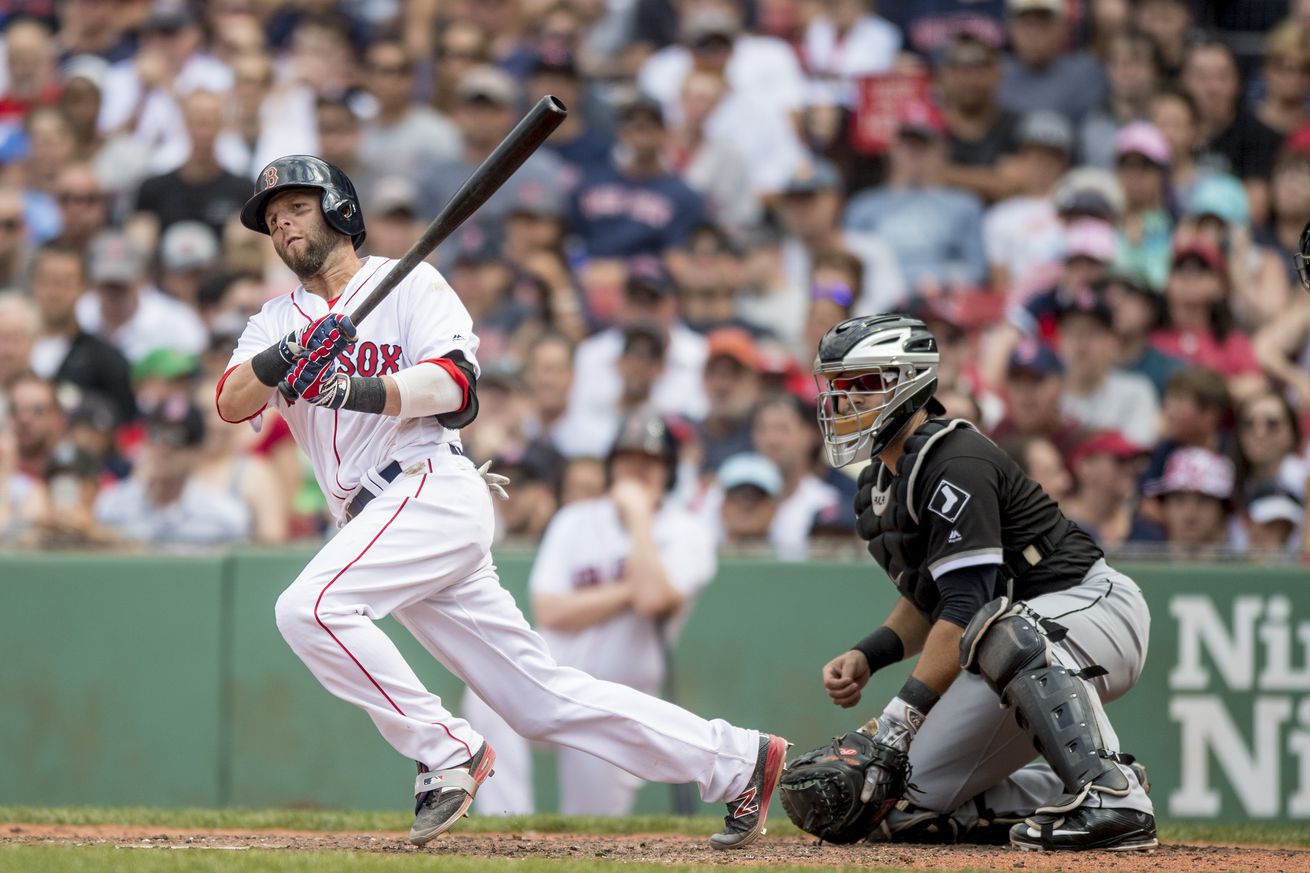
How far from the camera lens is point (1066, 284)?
930cm

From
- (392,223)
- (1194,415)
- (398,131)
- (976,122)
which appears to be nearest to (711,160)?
(976,122)

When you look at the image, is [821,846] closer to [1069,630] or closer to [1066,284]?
[1069,630]

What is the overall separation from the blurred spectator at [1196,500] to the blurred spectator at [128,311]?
16.9 ft

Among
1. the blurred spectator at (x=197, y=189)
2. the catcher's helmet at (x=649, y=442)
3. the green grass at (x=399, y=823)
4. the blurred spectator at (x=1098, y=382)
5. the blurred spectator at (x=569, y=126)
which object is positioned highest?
the blurred spectator at (x=569, y=126)

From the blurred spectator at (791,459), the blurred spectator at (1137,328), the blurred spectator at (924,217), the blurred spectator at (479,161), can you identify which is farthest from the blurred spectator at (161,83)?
the blurred spectator at (1137,328)

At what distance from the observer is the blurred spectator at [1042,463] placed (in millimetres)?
7742

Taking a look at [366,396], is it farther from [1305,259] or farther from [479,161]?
[479,161]

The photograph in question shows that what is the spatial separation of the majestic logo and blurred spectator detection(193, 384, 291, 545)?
4054 mm

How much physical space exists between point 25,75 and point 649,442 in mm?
5995

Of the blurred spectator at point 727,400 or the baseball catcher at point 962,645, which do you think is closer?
the baseball catcher at point 962,645

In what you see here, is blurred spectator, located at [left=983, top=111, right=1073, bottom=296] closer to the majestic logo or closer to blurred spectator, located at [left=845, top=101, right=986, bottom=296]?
blurred spectator, located at [left=845, top=101, right=986, bottom=296]

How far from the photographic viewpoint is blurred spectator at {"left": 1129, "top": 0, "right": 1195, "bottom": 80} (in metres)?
10.7

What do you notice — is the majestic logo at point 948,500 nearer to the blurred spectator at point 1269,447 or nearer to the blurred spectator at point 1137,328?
the blurred spectator at point 1269,447

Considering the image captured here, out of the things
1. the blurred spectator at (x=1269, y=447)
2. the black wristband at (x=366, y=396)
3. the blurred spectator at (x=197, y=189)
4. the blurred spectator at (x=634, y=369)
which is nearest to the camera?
the black wristband at (x=366, y=396)
